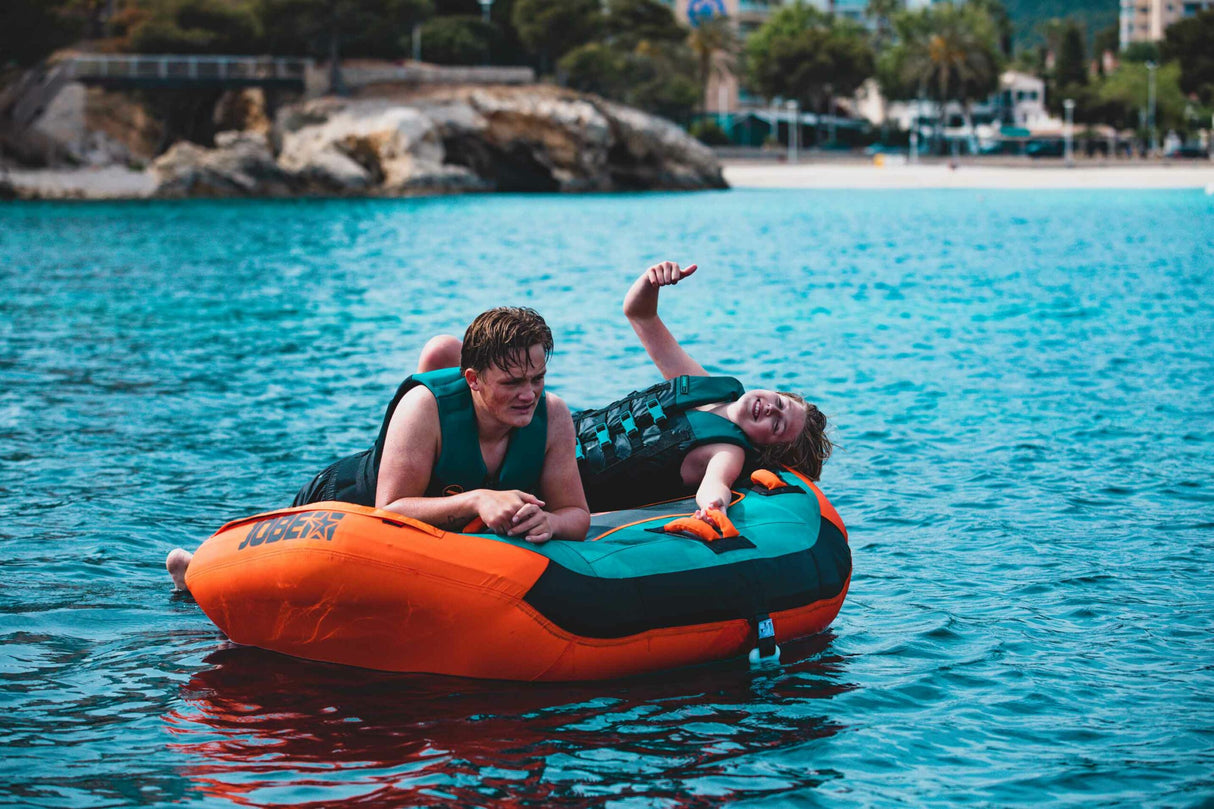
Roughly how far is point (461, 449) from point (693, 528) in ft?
3.79

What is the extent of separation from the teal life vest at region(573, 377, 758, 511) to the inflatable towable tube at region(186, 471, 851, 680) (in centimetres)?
69

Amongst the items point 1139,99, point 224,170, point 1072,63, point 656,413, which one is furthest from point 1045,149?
point 656,413

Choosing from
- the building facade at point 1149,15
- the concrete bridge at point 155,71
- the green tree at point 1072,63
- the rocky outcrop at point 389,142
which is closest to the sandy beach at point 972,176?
the rocky outcrop at point 389,142

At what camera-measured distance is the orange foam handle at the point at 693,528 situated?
5.69 metres

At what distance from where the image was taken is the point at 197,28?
61.7m

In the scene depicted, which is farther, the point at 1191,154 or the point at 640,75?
the point at 1191,154

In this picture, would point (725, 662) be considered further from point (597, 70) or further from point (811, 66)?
point (811, 66)

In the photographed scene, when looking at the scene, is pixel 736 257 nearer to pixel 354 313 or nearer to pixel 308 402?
pixel 354 313

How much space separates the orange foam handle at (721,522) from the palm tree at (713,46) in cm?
8926

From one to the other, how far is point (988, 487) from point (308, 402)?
6371 millimetres

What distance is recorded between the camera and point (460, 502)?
205 inches

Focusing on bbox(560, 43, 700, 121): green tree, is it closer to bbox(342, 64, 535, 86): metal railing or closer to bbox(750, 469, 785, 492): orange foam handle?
bbox(342, 64, 535, 86): metal railing

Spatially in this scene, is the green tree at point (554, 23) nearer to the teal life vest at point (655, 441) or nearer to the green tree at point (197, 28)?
the green tree at point (197, 28)

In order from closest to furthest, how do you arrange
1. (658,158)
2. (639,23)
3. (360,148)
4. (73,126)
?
(73,126) → (360,148) → (658,158) → (639,23)
